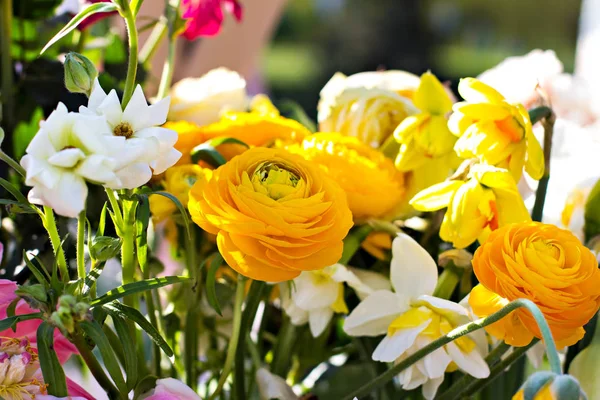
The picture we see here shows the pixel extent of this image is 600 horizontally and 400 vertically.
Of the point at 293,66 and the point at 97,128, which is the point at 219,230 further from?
the point at 293,66

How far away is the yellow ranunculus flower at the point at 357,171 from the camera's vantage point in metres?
0.34

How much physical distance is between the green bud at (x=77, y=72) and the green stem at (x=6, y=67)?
158mm

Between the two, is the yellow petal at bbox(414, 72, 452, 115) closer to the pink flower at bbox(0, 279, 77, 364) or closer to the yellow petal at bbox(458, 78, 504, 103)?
the yellow petal at bbox(458, 78, 504, 103)

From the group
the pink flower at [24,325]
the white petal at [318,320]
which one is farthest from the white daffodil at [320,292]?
the pink flower at [24,325]

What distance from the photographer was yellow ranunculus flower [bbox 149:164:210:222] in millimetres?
326

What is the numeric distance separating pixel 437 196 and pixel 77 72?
151 mm

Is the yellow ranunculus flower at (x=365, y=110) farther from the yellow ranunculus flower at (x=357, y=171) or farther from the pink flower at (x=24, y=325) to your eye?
the pink flower at (x=24, y=325)

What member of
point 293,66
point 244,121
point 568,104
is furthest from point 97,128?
point 293,66

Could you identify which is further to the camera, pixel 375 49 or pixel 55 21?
pixel 375 49

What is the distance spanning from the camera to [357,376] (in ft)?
1.25

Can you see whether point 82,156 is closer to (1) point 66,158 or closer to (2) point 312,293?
(1) point 66,158

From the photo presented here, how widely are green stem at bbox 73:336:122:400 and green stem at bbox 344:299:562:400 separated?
0.33 feet

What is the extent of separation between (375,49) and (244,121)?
550cm

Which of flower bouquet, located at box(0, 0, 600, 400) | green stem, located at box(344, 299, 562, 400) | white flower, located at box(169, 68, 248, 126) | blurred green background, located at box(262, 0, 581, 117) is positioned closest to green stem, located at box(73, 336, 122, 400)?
flower bouquet, located at box(0, 0, 600, 400)
